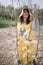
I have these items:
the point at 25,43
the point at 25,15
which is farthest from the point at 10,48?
the point at 25,15

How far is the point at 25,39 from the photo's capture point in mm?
3428

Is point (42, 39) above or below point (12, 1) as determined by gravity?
below

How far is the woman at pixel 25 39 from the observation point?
341cm

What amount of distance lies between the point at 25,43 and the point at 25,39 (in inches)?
1.5

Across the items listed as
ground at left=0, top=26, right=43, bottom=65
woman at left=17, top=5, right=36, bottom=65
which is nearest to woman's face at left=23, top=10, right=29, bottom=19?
woman at left=17, top=5, right=36, bottom=65

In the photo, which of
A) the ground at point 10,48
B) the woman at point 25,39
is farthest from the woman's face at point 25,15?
the ground at point 10,48

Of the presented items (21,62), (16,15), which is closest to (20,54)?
(21,62)

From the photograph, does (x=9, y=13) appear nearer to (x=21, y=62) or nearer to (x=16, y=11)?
(x=16, y=11)

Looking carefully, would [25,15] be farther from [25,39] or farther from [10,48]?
[10,48]

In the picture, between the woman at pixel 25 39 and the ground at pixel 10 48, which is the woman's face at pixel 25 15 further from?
the ground at pixel 10 48

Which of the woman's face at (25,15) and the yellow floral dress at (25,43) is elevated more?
the woman's face at (25,15)

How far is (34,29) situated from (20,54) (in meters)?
0.27

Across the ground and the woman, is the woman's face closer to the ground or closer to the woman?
the woman

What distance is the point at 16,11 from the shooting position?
3.45 metres
